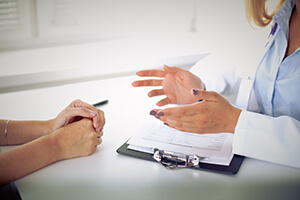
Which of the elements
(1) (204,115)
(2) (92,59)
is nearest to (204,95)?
(1) (204,115)

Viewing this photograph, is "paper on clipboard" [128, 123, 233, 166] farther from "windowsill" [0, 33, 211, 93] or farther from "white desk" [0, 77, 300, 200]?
"windowsill" [0, 33, 211, 93]

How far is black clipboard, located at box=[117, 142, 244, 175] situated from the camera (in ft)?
2.38

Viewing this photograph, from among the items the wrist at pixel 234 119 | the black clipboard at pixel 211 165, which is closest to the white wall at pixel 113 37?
the wrist at pixel 234 119

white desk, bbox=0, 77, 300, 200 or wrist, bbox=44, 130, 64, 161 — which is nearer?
white desk, bbox=0, 77, 300, 200

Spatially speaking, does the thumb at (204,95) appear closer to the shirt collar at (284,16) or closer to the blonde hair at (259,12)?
the shirt collar at (284,16)

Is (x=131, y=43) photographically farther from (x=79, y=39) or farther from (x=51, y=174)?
(x=51, y=174)

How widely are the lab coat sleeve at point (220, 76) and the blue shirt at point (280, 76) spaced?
21 centimetres

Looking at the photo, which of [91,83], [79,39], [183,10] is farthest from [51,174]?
[183,10]

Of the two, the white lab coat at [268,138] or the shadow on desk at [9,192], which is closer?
the shadow on desk at [9,192]

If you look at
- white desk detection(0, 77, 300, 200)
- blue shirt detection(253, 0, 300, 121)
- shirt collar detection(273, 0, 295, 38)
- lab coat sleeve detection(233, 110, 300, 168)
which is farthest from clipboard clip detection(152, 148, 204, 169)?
shirt collar detection(273, 0, 295, 38)

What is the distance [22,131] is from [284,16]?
0.89 metres

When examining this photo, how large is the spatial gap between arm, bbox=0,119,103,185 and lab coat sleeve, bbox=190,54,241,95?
1.90 feet

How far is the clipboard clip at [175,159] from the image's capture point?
0.75m

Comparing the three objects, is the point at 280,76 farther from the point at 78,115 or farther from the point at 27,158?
the point at 27,158
